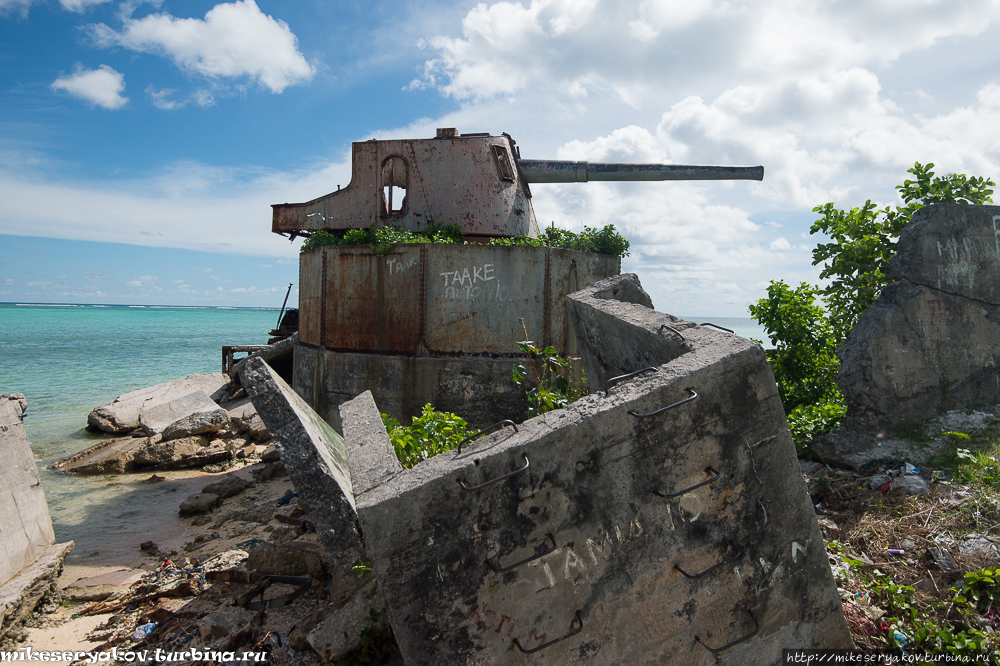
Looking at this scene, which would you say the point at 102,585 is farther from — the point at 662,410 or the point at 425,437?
the point at 662,410

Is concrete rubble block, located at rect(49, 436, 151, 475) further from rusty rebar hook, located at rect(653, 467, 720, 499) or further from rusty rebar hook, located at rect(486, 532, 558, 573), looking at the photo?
rusty rebar hook, located at rect(653, 467, 720, 499)

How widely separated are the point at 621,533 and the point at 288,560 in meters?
3.11

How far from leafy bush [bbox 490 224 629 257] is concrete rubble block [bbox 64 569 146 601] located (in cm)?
598

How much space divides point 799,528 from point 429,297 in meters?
6.11

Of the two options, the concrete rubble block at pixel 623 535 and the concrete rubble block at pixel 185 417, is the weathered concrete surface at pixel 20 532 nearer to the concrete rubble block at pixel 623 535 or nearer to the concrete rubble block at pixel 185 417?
the concrete rubble block at pixel 623 535

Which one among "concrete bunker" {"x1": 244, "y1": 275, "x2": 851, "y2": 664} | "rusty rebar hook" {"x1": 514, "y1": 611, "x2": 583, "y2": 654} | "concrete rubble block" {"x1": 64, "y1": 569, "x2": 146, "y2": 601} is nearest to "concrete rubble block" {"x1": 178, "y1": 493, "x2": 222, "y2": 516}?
"concrete rubble block" {"x1": 64, "y1": 569, "x2": 146, "y2": 601}

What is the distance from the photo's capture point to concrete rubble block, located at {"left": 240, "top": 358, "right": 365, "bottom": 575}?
3350 mm

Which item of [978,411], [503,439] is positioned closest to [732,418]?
[503,439]

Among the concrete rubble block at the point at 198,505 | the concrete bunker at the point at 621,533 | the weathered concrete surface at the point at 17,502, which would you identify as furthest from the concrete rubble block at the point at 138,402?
the concrete bunker at the point at 621,533

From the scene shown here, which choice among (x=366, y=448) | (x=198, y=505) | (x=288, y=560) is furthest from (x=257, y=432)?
(x=366, y=448)

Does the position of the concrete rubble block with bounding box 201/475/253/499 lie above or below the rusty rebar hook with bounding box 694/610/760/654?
below

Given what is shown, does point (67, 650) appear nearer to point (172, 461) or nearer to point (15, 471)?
point (15, 471)

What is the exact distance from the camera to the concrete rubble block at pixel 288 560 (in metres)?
4.44

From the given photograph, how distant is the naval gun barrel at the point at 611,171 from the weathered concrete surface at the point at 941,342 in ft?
17.1
